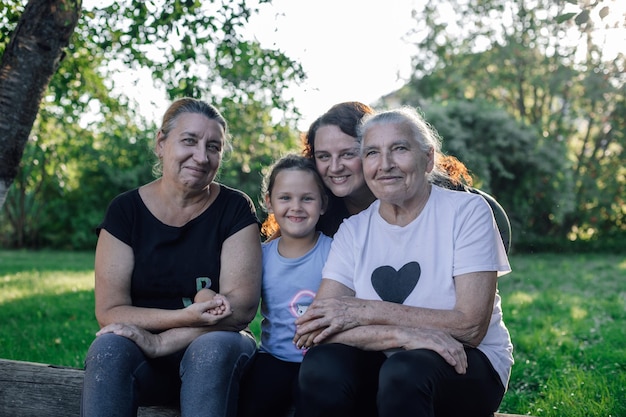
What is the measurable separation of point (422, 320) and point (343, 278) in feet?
1.43

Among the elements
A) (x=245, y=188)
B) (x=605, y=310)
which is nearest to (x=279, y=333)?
(x=605, y=310)

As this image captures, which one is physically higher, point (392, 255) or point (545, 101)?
point (545, 101)

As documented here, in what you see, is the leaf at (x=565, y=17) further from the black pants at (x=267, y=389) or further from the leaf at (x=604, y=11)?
the black pants at (x=267, y=389)

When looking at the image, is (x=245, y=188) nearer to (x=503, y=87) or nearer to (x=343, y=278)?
(x=503, y=87)

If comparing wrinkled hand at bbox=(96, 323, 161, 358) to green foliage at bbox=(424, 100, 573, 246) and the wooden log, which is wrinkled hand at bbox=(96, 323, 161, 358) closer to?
the wooden log

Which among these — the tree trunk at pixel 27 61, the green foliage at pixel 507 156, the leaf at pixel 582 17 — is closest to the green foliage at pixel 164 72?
the tree trunk at pixel 27 61

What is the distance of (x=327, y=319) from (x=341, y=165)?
1.03 m

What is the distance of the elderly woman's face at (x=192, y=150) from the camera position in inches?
125

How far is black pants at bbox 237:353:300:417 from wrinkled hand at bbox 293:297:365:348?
0.26 meters

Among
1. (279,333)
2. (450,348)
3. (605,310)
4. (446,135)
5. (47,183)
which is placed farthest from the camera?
(47,183)

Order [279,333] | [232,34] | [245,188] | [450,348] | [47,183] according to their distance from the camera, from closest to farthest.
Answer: [450,348] < [279,333] < [232,34] < [245,188] < [47,183]

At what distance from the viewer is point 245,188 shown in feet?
49.9

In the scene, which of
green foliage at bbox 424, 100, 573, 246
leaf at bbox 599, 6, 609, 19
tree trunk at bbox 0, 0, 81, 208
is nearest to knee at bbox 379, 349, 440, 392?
leaf at bbox 599, 6, 609, 19

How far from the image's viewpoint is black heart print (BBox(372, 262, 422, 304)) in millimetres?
2807
